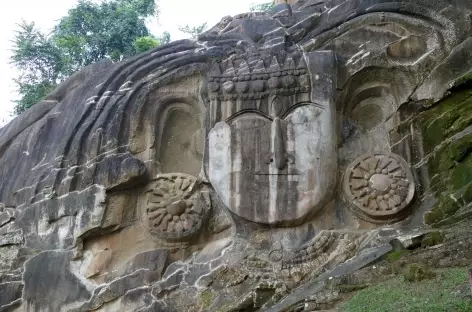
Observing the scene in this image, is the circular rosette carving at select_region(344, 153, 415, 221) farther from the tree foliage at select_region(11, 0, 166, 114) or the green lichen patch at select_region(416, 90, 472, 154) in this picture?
the tree foliage at select_region(11, 0, 166, 114)

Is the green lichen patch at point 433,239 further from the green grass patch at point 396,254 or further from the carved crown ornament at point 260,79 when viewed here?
the carved crown ornament at point 260,79

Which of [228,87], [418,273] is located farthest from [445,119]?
[418,273]

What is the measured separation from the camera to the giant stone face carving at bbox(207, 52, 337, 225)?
7.21m

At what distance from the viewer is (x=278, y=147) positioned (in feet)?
24.1

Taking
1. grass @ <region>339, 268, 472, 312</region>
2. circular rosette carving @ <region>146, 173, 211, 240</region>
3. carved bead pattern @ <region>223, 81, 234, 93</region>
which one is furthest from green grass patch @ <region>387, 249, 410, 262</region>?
carved bead pattern @ <region>223, 81, 234, 93</region>

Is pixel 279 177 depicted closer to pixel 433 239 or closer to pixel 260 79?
pixel 260 79

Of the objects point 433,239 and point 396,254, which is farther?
point 396,254

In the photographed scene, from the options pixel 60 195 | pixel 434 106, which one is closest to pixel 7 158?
pixel 60 195

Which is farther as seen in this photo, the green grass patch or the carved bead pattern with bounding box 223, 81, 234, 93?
the carved bead pattern with bounding box 223, 81, 234, 93

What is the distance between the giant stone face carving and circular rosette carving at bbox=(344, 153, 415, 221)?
0.28 meters

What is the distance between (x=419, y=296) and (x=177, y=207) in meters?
3.50

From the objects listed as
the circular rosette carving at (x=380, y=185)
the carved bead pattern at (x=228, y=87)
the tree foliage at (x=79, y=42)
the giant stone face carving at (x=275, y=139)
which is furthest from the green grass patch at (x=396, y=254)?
the tree foliage at (x=79, y=42)

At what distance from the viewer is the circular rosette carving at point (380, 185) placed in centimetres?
700

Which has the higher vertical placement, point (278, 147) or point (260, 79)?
point (260, 79)
